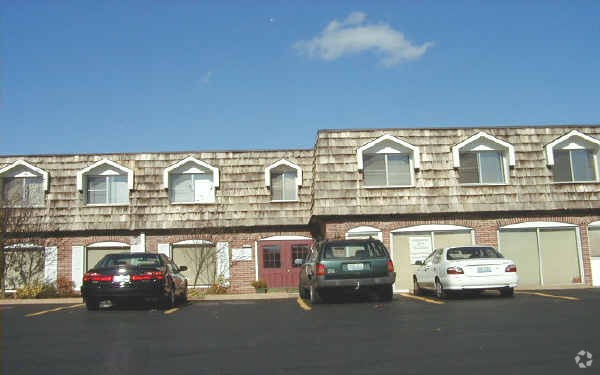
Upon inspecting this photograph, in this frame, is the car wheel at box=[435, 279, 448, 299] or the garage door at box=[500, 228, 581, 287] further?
the garage door at box=[500, 228, 581, 287]

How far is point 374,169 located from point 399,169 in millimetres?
931

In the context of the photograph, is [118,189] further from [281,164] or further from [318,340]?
[318,340]

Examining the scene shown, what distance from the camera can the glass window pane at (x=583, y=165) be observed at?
22562mm

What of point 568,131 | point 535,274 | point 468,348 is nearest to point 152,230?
point 535,274

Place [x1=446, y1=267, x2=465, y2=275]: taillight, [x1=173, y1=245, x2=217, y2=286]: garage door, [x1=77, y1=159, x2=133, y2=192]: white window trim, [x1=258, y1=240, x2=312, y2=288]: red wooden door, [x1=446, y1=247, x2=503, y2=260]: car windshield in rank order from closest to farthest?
[x1=446, y1=267, x2=465, y2=275]: taillight → [x1=446, y1=247, x2=503, y2=260]: car windshield → [x1=173, y1=245, x2=217, y2=286]: garage door → [x1=258, y1=240, x2=312, y2=288]: red wooden door → [x1=77, y1=159, x2=133, y2=192]: white window trim

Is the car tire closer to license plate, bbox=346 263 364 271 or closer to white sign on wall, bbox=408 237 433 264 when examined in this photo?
license plate, bbox=346 263 364 271

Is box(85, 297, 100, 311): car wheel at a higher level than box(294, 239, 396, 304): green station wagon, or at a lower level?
lower

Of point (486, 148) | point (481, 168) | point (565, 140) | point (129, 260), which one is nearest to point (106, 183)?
point (129, 260)

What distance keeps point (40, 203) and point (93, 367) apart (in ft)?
64.8

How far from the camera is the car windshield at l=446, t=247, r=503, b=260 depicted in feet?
49.9

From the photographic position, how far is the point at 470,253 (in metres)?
15.4

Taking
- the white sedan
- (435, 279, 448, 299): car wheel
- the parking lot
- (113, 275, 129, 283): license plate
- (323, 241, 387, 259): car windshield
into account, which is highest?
(323, 241, 387, 259): car windshield

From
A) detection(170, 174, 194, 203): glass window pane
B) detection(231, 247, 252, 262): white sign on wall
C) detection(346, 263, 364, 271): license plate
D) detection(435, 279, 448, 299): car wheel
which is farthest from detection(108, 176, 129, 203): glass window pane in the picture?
detection(435, 279, 448, 299): car wheel

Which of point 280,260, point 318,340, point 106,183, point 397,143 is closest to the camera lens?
point 318,340
